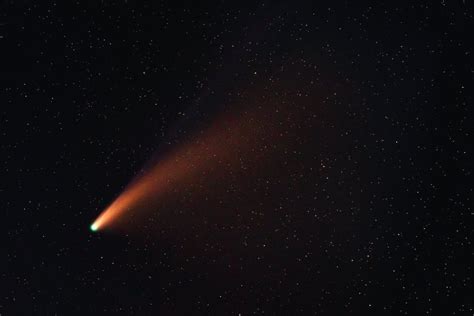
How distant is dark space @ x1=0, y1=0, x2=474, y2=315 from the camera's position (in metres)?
0.85

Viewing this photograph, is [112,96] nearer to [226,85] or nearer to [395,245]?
[226,85]

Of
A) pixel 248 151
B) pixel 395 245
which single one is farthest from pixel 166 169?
pixel 395 245

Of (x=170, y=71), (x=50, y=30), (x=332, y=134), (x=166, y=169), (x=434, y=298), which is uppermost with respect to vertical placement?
(x=50, y=30)

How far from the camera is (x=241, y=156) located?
0.89 metres

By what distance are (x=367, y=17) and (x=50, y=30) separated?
502 millimetres

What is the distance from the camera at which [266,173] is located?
886mm

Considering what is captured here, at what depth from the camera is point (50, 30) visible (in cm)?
93

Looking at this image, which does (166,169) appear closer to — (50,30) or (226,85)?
(226,85)

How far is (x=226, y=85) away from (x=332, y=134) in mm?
181

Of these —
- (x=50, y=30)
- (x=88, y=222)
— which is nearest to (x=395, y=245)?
(x=88, y=222)

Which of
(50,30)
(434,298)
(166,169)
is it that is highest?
(50,30)

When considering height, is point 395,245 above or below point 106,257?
below

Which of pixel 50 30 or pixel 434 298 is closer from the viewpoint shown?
pixel 434 298

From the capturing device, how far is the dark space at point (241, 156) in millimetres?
845
